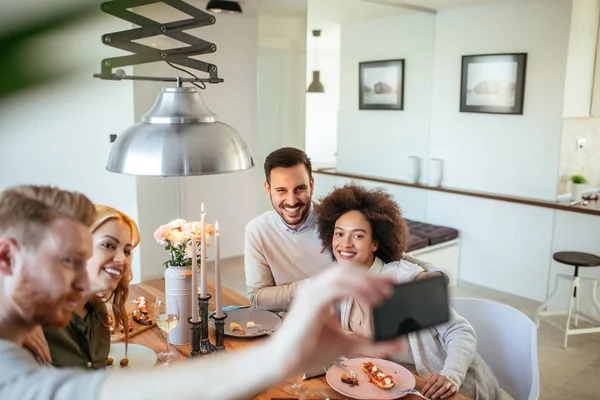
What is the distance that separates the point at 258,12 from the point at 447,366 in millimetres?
3737

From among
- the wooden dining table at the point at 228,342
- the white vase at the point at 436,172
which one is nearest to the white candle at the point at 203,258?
the wooden dining table at the point at 228,342

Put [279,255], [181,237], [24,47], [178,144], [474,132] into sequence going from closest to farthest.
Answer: [24,47], [178,144], [181,237], [279,255], [474,132]

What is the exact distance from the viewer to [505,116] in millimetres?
4137

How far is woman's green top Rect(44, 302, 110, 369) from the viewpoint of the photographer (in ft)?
3.86

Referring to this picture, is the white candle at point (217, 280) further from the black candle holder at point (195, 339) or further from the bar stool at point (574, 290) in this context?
the bar stool at point (574, 290)

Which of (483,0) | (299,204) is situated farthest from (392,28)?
(299,204)

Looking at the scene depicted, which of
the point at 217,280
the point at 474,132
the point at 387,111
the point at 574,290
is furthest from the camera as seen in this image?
the point at 387,111

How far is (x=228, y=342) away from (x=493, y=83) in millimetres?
3214

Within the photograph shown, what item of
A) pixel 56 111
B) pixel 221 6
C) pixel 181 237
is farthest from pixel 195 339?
pixel 221 6

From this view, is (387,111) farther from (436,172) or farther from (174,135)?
(174,135)

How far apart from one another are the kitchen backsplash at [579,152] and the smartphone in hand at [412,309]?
3.67 meters

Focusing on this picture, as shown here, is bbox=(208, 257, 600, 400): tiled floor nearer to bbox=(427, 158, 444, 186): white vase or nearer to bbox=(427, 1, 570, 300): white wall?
bbox=(427, 1, 570, 300): white wall

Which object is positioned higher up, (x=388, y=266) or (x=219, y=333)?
(x=388, y=266)

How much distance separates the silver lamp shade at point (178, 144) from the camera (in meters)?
1.23
